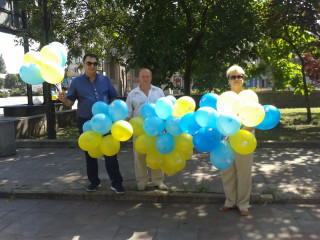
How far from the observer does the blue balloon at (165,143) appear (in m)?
3.85

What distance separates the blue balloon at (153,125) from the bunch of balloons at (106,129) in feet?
0.67

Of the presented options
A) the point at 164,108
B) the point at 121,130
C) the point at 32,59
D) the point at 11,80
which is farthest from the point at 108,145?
Result: the point at 11,80

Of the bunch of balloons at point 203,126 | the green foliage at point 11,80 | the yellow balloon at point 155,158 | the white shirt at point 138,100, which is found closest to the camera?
the bunch of balloons at point 203,126

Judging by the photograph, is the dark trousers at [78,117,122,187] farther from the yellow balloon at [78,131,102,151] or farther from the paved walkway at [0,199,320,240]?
the yellow balloon at [78,131,102,151]

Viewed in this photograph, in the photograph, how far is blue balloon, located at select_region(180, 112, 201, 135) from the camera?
12.2 ft

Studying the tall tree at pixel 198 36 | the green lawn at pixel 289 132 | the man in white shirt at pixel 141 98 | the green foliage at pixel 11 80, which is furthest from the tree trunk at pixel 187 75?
the green foliage at pixel 11 80

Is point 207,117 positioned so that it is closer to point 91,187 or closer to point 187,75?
point 91,187

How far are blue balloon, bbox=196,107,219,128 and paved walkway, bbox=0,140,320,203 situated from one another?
1505 millimetres

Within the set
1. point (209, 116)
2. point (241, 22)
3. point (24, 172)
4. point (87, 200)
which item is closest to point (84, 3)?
point (241, 22)

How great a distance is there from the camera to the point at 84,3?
10.9 m

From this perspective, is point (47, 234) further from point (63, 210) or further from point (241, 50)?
point (241, 50)

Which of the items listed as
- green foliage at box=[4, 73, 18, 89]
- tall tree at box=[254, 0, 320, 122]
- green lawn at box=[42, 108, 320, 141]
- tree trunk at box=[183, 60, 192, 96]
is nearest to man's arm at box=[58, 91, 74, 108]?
green lawn at box=[42, 108, 320, 141]

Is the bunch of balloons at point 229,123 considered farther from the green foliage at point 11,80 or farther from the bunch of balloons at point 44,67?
the green foliage at point 11,80

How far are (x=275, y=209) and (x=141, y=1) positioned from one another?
264 inches
